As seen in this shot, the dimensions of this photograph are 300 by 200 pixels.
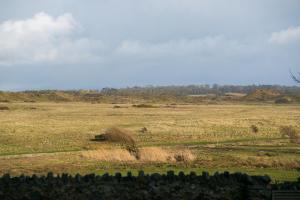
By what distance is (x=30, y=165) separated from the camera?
1184 inches

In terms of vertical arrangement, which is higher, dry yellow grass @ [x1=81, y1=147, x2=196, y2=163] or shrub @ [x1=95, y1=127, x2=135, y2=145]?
dry yellow grass @ [x1=81, y1=147, x2=196, y2=163]

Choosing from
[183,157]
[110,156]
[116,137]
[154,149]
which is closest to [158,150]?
[154,149]

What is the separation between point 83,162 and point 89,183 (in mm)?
15966

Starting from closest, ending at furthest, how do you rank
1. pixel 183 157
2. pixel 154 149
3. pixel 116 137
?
pixel 183 157, pixel 154 149, pixel 116 137

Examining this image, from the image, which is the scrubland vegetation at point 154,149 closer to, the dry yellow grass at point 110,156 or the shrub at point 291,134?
the dry yellow grass at point 110,156

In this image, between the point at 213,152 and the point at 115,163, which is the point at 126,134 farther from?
the point at 115,163

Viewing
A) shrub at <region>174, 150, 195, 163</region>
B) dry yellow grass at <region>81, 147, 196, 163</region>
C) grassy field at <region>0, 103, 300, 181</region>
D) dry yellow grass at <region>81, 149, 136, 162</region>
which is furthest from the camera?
dry yellow grass at <region>81, 149, 136, 162</region>

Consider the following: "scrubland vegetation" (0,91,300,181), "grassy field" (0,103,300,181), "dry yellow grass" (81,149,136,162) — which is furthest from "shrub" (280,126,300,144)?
"dry yellow grass" (81,149,136,162)

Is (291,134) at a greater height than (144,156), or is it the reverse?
(144,156)

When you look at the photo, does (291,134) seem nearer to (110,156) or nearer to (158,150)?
(158,150)

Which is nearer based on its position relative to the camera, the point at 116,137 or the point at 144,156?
the point at 144,156

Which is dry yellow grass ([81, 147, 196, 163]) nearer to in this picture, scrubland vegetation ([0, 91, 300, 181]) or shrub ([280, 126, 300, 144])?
scrubland vegetation ([0, 91, 300, 181])

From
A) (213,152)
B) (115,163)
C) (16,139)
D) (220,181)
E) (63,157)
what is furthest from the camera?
(16,139)

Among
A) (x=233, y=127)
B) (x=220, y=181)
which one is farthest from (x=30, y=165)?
(x=233, y=127)
